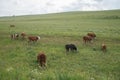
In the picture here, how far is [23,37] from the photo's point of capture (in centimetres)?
2636

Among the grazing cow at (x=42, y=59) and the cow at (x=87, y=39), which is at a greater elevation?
the cow at (x=87, y=39)

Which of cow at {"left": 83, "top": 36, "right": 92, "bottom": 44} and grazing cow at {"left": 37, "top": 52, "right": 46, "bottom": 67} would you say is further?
cow at {"left": 83, "top": 36, "right": 92, "bottom": 44}

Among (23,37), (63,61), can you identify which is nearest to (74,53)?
(63,61)

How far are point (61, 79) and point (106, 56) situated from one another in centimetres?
1243

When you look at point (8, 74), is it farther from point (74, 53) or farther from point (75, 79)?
point (74, 53)

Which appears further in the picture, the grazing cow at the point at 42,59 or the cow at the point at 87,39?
the cow at the point at 87,39

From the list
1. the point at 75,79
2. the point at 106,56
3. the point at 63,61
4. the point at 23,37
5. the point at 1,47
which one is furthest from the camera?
the point at 23,37

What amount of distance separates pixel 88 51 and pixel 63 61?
4271 mm

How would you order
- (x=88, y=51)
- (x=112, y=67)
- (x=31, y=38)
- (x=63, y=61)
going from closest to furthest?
(x=112, y=67)
(x=63, y=61)
(x=88, y=51)
(x=31, y=38)

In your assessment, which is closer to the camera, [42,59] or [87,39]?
[42,59]

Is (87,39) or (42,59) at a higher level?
(87,39)

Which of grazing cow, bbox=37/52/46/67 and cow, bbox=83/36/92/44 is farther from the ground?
cow, bbox=83/36/92/44

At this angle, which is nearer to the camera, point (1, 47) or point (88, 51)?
point (88, 51)

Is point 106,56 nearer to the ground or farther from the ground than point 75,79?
nearer to the ground
